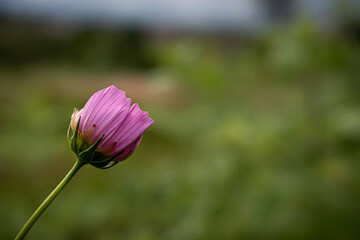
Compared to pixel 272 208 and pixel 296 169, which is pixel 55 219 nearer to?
pixel 272 208

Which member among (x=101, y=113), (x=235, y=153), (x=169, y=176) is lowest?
(x=101, y=113)

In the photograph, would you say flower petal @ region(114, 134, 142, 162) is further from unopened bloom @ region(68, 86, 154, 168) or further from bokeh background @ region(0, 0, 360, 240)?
bokeh background @ region(0, 0, 360, 240)

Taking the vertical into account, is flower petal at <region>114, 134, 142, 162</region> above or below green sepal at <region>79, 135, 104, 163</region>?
above

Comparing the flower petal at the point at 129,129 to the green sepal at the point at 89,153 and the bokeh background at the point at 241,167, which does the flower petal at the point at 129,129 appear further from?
the bokeh background at the point at 241,167

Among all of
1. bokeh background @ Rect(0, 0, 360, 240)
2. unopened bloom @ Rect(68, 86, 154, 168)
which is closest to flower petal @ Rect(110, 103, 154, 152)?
unopened bloom @ Rect(68, 86, 154, 168)

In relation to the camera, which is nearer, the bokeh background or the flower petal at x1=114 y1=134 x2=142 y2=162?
the flower petal at x1=114 y1=134 x2=142 y2=162

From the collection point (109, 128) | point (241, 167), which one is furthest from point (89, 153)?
point (241, 167)

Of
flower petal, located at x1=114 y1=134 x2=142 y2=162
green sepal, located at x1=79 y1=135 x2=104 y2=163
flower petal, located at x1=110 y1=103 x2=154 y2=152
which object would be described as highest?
flower petal, located at x1=110 y1=103 x2=154 y2=152

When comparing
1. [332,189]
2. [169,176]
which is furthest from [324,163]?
[169,176]

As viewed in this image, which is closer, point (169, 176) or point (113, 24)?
point (169, 176)
